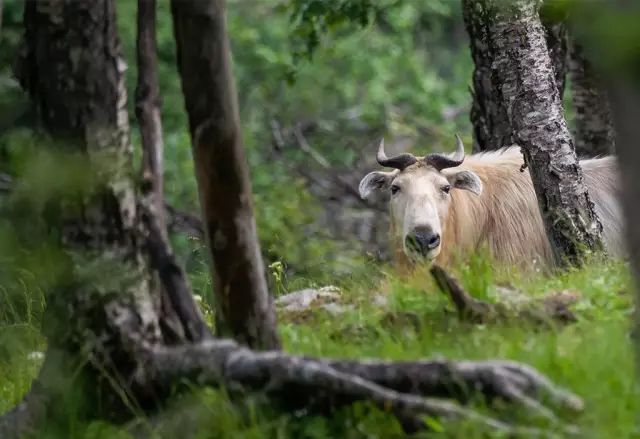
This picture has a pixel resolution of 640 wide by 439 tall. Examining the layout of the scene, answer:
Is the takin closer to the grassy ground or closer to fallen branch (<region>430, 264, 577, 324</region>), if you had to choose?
the grassy ground

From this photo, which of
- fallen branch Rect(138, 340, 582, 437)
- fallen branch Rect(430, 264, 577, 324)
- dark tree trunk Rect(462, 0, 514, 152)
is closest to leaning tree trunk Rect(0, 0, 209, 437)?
fallen branch Rect(138, 340, 582, 437)

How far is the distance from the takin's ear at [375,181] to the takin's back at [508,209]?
1.83ft

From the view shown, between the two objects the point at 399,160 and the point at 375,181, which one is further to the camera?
the point at 375,181

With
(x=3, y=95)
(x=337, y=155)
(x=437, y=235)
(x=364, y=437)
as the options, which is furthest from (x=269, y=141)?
(x=364, y=437)

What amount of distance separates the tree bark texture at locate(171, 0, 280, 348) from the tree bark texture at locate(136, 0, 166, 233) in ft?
0.83

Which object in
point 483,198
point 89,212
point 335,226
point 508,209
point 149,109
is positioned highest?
point 149,109

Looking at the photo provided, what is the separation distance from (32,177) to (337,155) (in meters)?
14.5

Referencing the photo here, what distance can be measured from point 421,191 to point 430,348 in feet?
16.5

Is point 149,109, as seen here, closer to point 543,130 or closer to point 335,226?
point 543,130

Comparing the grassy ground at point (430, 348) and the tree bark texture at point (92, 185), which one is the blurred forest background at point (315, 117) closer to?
the grassy ground at point (430, 348)

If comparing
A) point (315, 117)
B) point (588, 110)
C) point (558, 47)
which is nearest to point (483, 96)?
point (558, 47)

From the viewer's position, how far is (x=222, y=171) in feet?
18.1

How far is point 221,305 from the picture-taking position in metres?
5.71

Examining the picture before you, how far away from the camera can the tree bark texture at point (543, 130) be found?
8.53 meters
